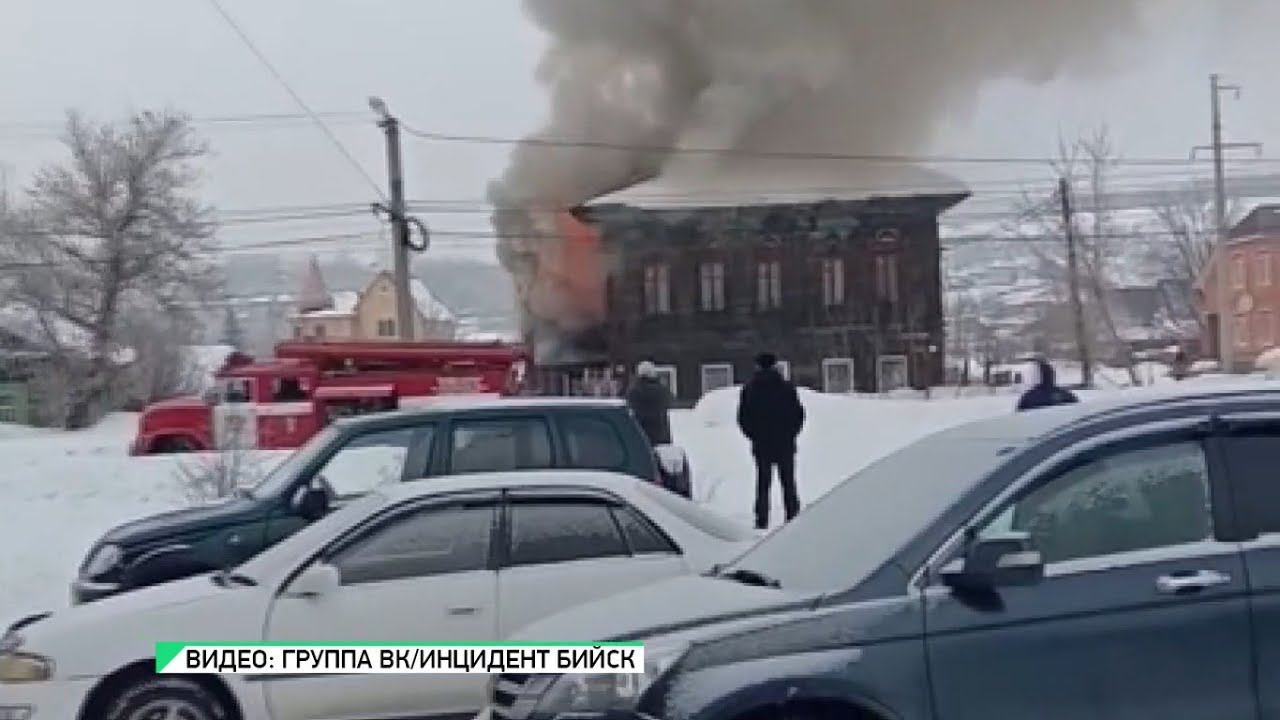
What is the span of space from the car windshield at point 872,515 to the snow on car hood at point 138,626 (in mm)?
2384

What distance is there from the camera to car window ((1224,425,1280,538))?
505cm

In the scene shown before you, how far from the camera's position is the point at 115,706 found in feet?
22.2

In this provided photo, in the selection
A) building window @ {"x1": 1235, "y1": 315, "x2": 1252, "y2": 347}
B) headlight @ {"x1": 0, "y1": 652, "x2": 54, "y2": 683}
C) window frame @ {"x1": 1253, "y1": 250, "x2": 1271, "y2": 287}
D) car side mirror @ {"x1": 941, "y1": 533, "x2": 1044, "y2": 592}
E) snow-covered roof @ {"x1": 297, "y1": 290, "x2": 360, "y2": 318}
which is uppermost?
snow-covered roof @ {"x1": 297, "y1": 290, "x2": 360, "y2": 318}

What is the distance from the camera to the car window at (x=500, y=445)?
1009 centimetres

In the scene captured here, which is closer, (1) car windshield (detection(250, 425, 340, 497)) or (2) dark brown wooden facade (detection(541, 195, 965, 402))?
(1) car windshield (detection(250, 425, 340, 497))

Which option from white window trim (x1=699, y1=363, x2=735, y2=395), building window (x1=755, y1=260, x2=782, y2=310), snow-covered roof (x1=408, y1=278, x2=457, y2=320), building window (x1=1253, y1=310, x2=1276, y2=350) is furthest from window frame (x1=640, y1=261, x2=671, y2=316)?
snow-covered roof (x1=408, y1=278, x2=457, y2=320)

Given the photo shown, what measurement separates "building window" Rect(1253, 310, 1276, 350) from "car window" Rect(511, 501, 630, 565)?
5801cm

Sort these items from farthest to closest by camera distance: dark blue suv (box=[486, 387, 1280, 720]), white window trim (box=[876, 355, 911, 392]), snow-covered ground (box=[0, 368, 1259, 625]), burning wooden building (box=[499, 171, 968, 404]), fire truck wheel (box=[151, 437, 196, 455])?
white window trim (box=[876, 355, 911, 392])
burning wooden building (box=[499, 171, 968, 404])
fire truck wheel (box=[151, 437, 196, 455])
snow-covered ground (box=[0, 368, 1259, 625])
dark blue suv (box=[486, 387, 1280, 720])

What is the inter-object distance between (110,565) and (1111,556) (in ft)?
21.2

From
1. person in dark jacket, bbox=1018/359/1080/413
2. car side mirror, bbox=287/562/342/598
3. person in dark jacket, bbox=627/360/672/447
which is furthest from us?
person in dark jacket, bbox=627/360/672/447

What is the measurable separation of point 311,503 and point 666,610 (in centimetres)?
497

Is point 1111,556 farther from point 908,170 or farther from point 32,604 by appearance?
point 908,170

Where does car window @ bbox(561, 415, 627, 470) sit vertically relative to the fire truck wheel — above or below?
above

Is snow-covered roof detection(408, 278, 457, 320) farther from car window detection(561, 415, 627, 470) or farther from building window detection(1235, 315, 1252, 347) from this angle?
car window detection(561, 415, 627, 470)
